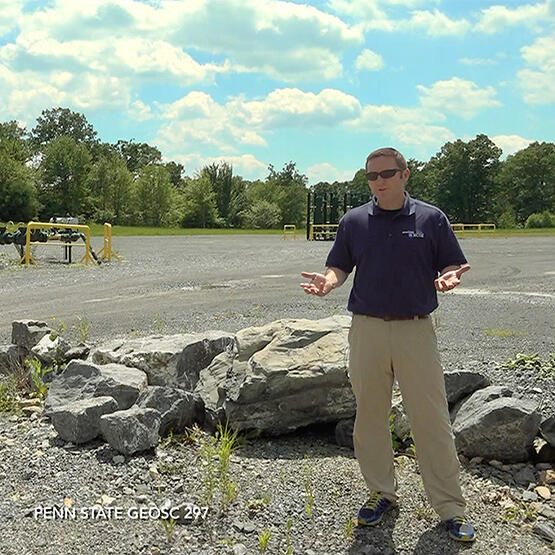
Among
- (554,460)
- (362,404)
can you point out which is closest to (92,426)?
(362,404)

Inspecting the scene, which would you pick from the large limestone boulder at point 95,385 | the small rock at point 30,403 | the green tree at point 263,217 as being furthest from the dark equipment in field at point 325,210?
the large limestone boulder at point 95,385

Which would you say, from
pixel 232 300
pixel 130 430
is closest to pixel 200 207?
pixel 232 300

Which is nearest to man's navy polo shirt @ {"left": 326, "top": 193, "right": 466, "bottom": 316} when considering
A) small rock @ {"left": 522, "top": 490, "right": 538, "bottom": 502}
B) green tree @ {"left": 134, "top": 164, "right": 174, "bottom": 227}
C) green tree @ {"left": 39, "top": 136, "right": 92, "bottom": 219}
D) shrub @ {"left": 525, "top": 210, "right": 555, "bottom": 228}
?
small rock @ {"left": 522, "top": 490, "right": 538, "bottom": 502}

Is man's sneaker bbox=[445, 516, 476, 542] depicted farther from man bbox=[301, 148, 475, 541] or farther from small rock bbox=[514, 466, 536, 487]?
small rock bbox=[514, 466, 536, 487]

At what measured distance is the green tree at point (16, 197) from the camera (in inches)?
2406

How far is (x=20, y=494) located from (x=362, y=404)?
1929 mm

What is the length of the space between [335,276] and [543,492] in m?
1.78

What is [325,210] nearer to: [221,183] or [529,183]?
[221,183]

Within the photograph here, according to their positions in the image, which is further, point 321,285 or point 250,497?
point 250,497

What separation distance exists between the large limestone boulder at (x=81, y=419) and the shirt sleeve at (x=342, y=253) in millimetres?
1886

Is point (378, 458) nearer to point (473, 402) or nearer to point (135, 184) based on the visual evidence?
point (473, 402)

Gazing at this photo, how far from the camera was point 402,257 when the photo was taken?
3.37 meters

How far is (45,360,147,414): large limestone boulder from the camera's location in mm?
4918

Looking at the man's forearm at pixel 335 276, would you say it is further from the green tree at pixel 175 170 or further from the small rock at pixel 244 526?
the green tree at pixel 175 170
